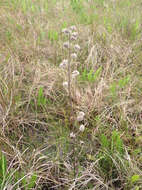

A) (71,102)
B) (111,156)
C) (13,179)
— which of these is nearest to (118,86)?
(71,102)

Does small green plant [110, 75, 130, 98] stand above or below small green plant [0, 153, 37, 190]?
above

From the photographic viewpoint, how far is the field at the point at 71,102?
117 centimetres

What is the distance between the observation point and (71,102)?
1453 mm

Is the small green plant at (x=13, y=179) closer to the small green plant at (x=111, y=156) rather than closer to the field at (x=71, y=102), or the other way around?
the field at (x=71, y=102)

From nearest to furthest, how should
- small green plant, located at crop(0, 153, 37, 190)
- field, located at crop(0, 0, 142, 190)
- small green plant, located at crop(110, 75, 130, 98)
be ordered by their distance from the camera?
small green plant, located at crop(0, 153, 37, 190) < field, located at crop(0, 0, 142, 190) < small green plant, located at crop(110, 75, 130, 98)

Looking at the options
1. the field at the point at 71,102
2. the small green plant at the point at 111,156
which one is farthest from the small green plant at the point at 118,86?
the small green plant at the point at 111,156

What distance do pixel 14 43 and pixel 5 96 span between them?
3.09 ft

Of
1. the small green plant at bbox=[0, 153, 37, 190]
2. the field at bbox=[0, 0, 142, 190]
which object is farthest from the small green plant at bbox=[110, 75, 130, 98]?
the small green plant at bbox=[0, 153, 37, 190]

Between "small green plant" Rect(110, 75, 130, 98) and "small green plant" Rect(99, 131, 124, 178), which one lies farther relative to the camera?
"small green plant" Rect(110, 75, 130, 98)

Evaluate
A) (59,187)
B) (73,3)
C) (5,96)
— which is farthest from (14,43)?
(59,187)

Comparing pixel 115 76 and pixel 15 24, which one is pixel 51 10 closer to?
pixel 15 24

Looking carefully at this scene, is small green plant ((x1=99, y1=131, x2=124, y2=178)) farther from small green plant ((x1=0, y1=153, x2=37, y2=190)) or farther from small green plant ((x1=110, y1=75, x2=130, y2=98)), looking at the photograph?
small green plant ((x1=110, y1=75, x2=130, y2=98))

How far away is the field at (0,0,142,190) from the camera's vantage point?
1.17 m

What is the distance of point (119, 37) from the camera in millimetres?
2486
